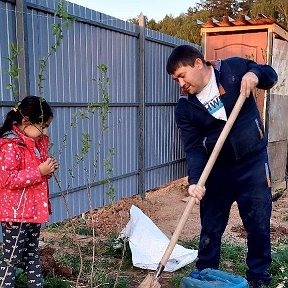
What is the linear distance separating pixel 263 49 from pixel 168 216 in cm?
315

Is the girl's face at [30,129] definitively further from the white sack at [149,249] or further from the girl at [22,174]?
the white sack at [149,249]

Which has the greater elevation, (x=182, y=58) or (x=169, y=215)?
(x=182, y=58)

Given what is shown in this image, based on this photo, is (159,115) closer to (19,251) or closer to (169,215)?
(169,215)

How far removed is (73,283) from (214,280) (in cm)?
128

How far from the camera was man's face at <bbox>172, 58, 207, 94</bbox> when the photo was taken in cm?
265

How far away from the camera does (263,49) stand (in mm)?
6926

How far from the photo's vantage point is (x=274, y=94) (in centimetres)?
724

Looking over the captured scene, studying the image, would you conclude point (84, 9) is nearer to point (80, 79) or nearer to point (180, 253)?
point (80, 79)

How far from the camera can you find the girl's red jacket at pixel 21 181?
2.50 m

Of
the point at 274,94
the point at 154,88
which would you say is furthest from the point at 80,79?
the point at 274,94

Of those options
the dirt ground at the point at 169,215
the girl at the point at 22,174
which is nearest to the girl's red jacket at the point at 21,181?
the girl at the point at 22,174

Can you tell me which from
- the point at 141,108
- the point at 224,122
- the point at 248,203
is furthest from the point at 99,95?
the point at 248,203

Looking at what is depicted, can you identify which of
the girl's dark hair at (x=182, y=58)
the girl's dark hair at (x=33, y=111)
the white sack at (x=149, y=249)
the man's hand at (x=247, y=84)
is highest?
the girl's dark hair at (x=182, y=58)

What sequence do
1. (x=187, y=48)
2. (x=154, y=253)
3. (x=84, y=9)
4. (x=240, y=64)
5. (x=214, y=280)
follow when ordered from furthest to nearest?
(x=84, y=9) < (x=154, y=253) < (x=240, y=64) < (x=187, y=48) < (x=214, y=280)
